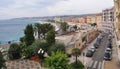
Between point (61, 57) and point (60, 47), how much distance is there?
10198 mm

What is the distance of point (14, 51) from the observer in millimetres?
42688

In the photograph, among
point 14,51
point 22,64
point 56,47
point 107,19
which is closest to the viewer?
point 22,64

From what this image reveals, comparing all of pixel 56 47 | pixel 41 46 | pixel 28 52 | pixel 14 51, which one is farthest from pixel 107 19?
pixel 14 51

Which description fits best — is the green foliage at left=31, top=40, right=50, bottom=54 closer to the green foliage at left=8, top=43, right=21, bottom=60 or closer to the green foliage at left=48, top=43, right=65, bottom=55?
the green foliage at left=48, top=43, right=65, bottom=55

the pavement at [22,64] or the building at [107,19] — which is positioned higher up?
the building at [107,19]

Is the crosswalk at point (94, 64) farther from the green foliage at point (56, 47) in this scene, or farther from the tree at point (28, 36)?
the tree at point (28, 36)

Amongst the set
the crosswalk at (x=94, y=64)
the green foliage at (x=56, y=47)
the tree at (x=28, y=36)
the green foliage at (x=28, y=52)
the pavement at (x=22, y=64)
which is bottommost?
the crosswalk at (x=94, y=64)

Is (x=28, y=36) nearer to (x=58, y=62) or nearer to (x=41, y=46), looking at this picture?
(x=41, y=46)

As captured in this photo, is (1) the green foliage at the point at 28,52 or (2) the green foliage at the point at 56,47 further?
(1) the green foliage at the point at 28,52

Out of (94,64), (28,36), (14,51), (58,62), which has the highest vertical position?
(28,36)

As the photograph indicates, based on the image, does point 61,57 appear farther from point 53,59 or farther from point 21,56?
point 21,56

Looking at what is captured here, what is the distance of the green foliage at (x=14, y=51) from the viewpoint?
42.6 meters

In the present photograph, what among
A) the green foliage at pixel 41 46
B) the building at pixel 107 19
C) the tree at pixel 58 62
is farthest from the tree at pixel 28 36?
the building at pixel 107 19

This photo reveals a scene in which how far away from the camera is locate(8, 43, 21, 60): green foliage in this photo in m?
42.6
